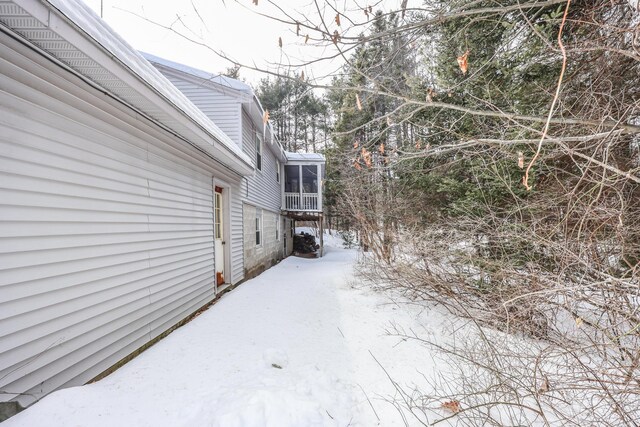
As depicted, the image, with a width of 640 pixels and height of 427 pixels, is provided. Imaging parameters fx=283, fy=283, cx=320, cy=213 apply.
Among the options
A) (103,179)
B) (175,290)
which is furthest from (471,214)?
(103,179)

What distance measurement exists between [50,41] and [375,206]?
791cm

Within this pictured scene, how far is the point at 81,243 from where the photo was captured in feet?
8.78

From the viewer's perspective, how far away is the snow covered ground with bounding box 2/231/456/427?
2189 mm

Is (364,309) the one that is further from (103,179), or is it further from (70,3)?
(70,3)

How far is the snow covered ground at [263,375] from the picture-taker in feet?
7.18

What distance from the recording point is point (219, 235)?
6742 mm

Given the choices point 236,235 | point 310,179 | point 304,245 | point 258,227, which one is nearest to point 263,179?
point 258,227

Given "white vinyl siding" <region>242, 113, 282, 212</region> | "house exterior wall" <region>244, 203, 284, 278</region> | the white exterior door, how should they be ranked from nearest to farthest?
the white exterior door
"house exterior wall" <region>244, 203, 284, 278</region>
"white vinyl siding" <region>242, 113, 282, 212</region>

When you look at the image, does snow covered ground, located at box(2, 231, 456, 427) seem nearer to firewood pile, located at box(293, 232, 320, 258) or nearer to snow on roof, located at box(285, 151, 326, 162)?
snow on roof, located at box(285, 151, 326, 162)

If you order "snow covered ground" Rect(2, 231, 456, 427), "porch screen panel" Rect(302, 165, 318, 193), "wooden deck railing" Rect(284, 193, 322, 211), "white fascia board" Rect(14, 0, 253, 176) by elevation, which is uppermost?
"porch screen panel" Rect(302, 165, 318, 193)

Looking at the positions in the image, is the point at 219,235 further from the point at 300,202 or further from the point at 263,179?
the point at 300,202

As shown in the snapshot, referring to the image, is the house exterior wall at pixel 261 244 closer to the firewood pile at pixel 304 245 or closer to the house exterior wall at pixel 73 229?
the firewood pile at pixel 304 245

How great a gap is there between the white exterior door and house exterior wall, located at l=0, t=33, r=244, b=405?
234 centimetres

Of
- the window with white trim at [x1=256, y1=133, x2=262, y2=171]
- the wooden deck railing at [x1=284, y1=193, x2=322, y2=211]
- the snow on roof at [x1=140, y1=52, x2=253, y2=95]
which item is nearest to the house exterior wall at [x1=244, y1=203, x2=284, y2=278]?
the wooden deck railing at [x1=284, y1=193, x2=322, y2=211]
